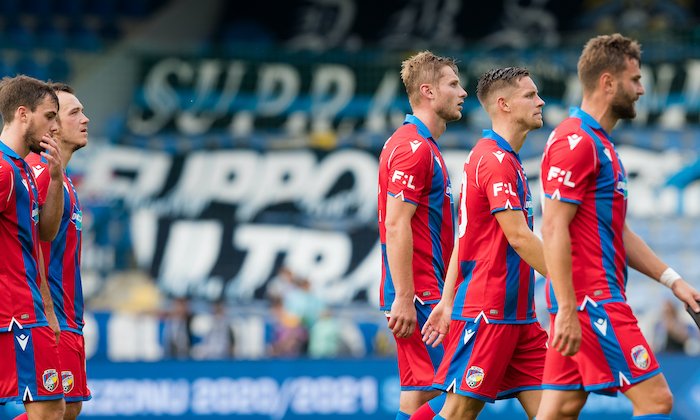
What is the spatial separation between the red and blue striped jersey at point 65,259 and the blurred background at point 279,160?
24.0ft

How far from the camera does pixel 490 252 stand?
683cm

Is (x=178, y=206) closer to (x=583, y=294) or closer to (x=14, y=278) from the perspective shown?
(x=14, y=278)

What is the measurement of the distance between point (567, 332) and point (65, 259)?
309 centimetres

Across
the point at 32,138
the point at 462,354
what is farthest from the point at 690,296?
the point at 32,138

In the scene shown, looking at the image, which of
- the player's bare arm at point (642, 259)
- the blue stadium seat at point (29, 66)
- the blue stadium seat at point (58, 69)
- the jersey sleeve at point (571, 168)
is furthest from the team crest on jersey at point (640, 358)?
the blue stadium seat at point (58, 69)

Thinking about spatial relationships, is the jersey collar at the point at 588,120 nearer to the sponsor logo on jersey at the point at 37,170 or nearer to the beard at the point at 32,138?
the beard at the point at 32,138

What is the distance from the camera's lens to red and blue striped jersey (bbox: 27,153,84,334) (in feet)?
23.7

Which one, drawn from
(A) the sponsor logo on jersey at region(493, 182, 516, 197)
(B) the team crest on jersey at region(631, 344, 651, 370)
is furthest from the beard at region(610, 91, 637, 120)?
(B) the team crest on jersey at region(631, 344, 651, 370)

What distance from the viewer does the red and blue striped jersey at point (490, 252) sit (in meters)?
6.76

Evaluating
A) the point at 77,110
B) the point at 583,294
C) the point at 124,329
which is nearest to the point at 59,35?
the point at 124,329

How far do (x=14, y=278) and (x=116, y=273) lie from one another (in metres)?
10.1

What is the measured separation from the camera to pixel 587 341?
233 inches

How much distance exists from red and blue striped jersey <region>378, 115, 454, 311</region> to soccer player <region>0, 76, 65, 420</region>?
1.79 meters

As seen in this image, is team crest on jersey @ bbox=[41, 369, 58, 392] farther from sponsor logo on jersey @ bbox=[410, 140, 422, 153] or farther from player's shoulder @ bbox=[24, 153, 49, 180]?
sponsor logo on jersey @ bbox=[410, 140, 422, 153]
